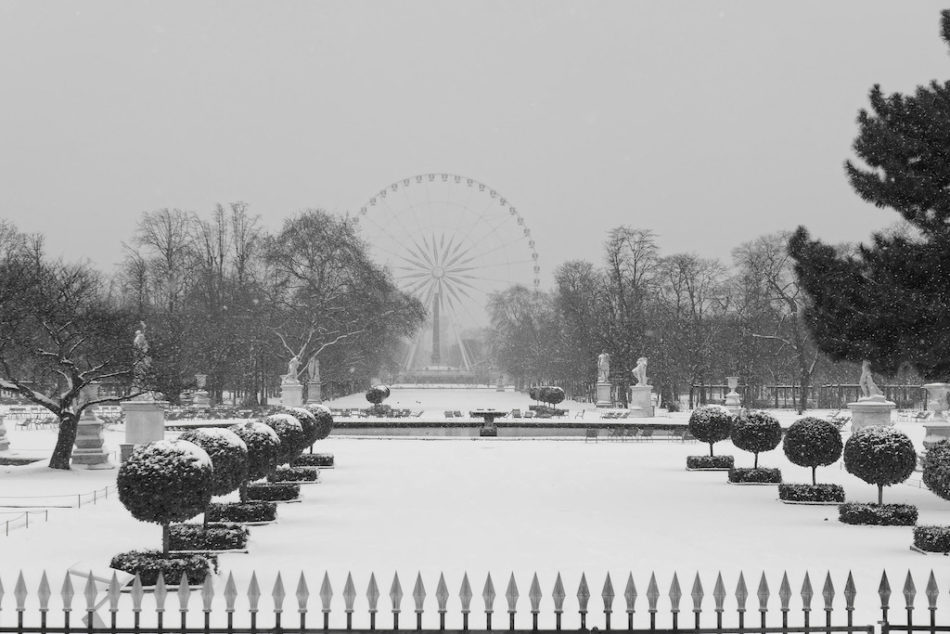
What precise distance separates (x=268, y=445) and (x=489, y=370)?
430 ft

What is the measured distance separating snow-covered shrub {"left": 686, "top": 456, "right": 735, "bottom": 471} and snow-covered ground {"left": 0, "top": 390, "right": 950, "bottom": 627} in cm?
37

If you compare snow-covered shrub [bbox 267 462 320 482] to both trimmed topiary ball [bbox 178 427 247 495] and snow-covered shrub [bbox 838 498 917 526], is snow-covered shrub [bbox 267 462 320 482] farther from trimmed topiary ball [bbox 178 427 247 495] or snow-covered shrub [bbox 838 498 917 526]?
snow-covered shrub [bbox 838 498 917 526]

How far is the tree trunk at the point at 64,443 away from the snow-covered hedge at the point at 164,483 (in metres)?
16.5

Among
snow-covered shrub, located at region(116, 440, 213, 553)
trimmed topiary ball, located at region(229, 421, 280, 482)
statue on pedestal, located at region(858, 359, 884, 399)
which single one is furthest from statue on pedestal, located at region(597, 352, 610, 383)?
snow-covered shrub, located at region(116, 440, 213, 553)

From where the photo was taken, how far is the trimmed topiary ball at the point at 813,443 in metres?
22.9

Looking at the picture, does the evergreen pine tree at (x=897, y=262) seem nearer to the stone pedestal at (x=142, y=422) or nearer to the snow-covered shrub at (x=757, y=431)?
the snow-covered shrub at (x=757, y=431)

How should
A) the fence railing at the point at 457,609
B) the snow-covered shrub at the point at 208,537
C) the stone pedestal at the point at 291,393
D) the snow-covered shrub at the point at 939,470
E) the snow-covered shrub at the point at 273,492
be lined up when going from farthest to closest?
the stone pedestal at the point at 291,393 < the snow-covered shrub at the point at 273,492 < the snow-covered shrub at the point at 939,470 < the snow-covered shrub at the point at 208,537 < the fence railing at the point at 457,609

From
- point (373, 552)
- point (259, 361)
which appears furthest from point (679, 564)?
point (259, 361)

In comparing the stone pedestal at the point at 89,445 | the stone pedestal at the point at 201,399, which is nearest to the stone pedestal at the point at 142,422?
the stone pedestal at the point at 89,445

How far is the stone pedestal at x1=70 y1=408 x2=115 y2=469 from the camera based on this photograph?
1222 inches

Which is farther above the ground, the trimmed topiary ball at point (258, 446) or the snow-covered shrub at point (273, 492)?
the trimmed topiary ball at point (258, 446)

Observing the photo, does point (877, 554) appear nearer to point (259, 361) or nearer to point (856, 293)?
point (856, 293)

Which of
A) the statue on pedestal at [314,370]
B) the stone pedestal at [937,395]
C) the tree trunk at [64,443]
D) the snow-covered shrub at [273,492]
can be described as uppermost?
the statue on pedestal at [314,370]

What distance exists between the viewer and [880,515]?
62.4 feet
